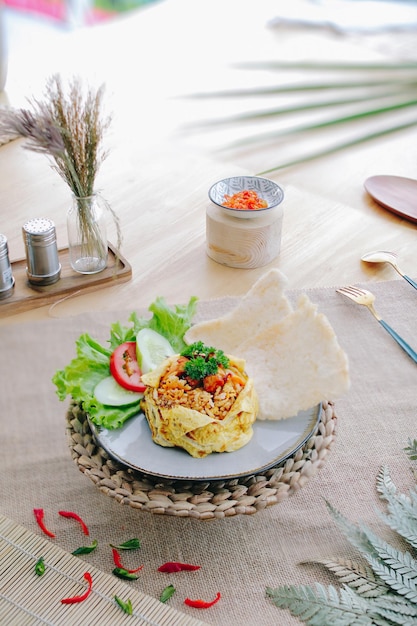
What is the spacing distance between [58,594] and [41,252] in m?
0.99

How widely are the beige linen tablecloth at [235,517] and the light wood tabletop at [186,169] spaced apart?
0.20 meters

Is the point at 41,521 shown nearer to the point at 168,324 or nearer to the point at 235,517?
the point at 235,517

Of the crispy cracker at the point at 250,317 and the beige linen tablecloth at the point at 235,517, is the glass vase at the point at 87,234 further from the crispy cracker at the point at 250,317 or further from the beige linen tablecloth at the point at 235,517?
the crispy cracker at the point at 250,317

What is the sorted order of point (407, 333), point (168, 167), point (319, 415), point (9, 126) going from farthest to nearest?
point (168, 167) → point (407, 333) → point (9, 126) → point (319, 415)

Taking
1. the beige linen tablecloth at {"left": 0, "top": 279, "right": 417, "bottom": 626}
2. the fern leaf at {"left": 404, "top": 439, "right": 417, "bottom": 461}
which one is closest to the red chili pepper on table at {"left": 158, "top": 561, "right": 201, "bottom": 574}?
the beige linen tablecloth at {"left": 0, "top": 279, "right": 417, "bottom": 626}

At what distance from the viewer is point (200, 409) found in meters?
1.21

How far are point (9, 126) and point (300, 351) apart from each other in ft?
2.70

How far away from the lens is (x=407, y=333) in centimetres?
179

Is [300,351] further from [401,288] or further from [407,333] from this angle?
[401,288]

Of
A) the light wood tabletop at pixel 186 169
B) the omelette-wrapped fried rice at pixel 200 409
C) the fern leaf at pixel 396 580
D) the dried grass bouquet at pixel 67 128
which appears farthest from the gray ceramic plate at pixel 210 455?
the dried grass bouquet at pixel 67 128

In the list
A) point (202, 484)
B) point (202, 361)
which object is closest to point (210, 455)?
point (202, 484)

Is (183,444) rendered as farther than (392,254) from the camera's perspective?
No

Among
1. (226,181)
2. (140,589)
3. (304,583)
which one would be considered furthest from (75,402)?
(226,181)

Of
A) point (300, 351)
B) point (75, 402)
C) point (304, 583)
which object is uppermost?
point (300, 351)
